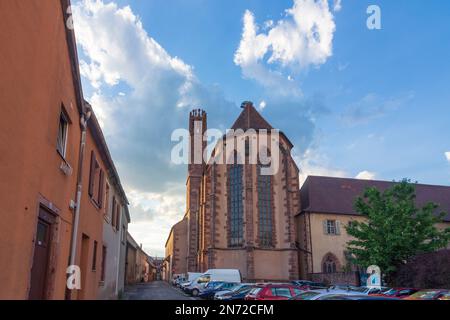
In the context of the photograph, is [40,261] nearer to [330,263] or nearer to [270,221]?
[270,221]

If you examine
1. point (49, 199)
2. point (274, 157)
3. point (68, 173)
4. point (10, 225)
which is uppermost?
point (274, 157)

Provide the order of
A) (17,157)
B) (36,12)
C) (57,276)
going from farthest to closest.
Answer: (57,276) < (36,12) < (17,157)

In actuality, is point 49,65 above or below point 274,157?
below

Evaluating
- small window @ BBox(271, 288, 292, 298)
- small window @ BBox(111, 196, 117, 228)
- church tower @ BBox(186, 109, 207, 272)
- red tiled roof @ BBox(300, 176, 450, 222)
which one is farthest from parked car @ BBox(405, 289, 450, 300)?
church tower @ BBox(186, 109, 207, 272)

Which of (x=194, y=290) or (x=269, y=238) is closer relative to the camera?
(x=194, y=290)

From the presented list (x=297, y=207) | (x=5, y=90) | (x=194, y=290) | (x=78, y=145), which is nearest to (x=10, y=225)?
(x=5, y=90)

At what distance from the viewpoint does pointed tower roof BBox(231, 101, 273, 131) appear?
45.8m

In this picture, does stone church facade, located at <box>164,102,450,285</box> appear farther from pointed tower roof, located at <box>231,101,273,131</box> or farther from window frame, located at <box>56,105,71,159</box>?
window frame, located at <box>56,105,71,159</box>

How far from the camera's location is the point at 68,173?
1027 centimetres

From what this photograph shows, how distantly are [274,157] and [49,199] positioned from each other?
3650 centimetres

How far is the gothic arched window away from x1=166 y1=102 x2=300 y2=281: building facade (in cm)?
371

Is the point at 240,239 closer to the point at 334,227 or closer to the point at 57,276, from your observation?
the point at 334,227

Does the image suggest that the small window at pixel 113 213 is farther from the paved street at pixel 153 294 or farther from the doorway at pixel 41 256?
the doorway at pixel 41 256

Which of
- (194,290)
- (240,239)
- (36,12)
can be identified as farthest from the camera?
(240,239)
